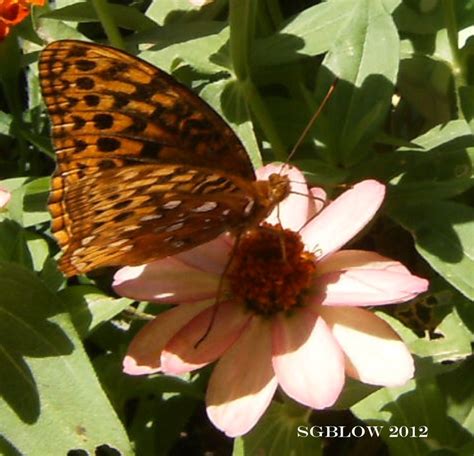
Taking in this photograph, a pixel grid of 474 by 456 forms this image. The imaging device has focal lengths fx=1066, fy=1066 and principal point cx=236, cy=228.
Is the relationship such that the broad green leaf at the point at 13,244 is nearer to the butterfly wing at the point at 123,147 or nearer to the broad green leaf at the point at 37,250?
the broad green leaf at the point at 37,250

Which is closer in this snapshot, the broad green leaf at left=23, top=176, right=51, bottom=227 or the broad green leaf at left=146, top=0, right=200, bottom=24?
the broad green leaf at left=23, top=176, right=51, bottom=227

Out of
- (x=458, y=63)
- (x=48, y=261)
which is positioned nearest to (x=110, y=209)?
(x=48, y=261)

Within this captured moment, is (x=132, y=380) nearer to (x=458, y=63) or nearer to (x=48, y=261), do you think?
(x=48, y=261)

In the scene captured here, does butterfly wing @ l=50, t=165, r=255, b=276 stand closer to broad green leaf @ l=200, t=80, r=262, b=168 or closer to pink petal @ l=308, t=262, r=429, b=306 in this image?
pink petal @ l=308, t=262, r=429, b=306

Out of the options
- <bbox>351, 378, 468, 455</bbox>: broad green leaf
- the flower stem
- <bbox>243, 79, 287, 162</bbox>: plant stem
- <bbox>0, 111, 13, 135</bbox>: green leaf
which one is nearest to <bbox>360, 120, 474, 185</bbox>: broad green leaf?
<bbox>243, 79, 287, 162</bbox>: plant stem

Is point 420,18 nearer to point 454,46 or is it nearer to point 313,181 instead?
point 454,46
